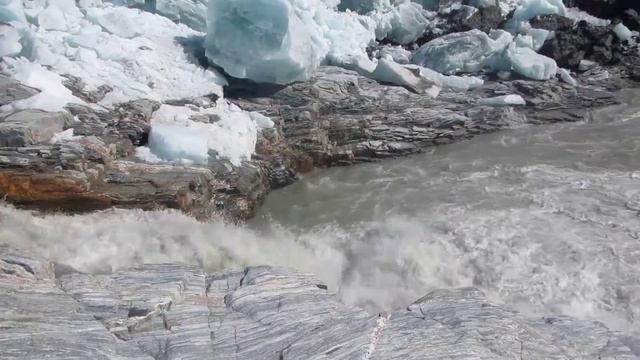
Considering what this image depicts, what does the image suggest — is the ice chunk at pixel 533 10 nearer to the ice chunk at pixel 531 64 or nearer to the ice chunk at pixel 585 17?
the ice chunk at pixel 585 17

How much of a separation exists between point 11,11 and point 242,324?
7.21 m

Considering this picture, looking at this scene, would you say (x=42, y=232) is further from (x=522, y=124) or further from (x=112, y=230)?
(x=522, y=124)

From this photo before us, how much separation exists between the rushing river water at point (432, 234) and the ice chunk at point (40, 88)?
1657 mm

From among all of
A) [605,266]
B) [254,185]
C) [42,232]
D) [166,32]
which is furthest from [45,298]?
[166,32]

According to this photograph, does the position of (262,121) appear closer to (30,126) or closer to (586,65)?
(30,126)

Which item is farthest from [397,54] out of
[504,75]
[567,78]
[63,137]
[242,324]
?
[242,324]

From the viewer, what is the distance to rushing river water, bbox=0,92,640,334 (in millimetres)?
6504

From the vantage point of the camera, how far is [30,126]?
7547 mm

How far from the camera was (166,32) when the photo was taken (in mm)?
11219

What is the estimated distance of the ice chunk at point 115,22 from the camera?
1062 centimetres

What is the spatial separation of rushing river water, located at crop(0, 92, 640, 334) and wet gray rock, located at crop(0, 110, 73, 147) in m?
0.89

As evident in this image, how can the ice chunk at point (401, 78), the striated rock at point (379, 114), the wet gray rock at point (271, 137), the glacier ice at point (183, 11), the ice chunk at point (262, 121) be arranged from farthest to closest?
the glacier ice at point (183, 11)
the ice chunk at point (401, 78)
the striated rock at point (379, 114)
the ice chunk at point (262, 121)
the wet gray rock at point (271, 137)

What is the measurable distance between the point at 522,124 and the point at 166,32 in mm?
6292

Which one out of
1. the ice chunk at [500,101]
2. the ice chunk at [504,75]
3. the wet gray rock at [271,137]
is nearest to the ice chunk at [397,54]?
the wet gray rock at [271,137]
